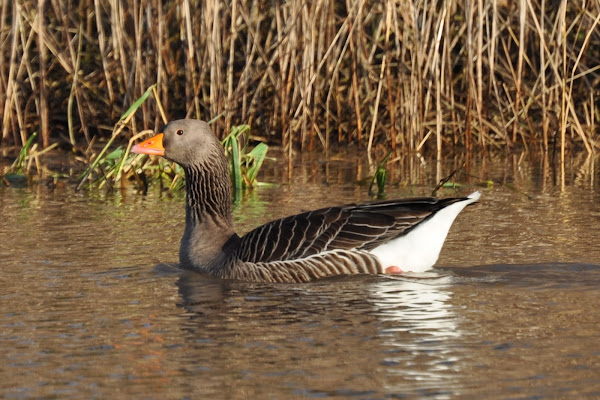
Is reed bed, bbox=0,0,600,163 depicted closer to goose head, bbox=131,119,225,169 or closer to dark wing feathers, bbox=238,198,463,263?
goose head, bbox=131,119,225,169

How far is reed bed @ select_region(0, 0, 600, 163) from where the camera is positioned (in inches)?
463

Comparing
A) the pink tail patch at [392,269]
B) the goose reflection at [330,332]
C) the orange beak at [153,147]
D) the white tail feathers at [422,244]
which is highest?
the orange beak at [153,147]

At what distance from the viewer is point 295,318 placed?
18.2 ft

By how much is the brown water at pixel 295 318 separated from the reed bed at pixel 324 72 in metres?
2.99

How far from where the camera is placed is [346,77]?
42.8ft

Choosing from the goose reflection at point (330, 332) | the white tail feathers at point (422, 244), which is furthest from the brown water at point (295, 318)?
the white tail feathers at point (422, 244)

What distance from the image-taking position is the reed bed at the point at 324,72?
11750mm

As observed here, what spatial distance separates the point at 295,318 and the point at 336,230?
4.05ft

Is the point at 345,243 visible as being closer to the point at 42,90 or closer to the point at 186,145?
the point at 186,145

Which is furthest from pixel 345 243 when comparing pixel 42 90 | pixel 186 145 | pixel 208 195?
pixel 42 90

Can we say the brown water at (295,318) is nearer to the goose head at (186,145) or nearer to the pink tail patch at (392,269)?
the pink tail patch at (392,269)

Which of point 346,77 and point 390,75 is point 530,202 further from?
point 346,77

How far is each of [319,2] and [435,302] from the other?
6.41m

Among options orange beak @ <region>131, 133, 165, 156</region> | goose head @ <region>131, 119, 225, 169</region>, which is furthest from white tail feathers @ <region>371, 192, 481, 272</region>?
orange beak @ <region>131, 133, 165, 156</region>
